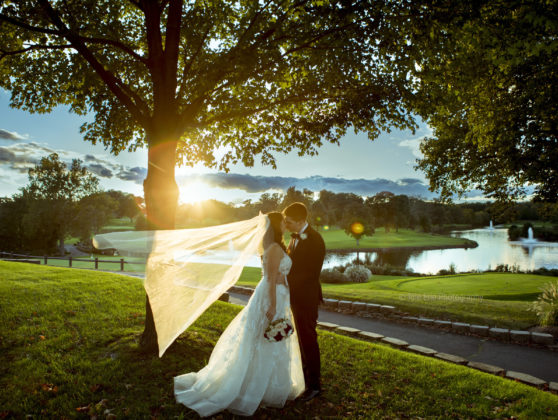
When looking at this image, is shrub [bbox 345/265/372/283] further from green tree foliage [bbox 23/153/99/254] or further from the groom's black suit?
green tree foliage [bbox 23/153/99/254]

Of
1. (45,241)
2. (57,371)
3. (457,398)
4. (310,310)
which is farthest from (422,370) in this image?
(45,241)

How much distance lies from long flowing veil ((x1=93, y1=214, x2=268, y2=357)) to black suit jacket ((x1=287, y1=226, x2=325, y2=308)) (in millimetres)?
638

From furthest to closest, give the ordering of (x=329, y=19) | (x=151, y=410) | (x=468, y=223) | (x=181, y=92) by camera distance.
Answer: (x=468, y=223) → (x=181, y=92) → (x=329, y=19) → (x=151, y=410)

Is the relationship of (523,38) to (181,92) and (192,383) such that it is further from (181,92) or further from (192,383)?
(192,383)

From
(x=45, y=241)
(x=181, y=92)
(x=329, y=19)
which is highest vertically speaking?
(x=329, y=19)

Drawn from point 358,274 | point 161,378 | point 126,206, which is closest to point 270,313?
point 161,378

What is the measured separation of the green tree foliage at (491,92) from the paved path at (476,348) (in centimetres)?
570

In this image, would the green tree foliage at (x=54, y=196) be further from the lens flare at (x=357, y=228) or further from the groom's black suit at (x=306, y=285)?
the groom's black suit at (x=306, y=285)

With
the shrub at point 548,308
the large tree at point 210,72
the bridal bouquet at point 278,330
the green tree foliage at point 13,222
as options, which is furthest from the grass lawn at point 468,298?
the green tree foliage at point 13,222

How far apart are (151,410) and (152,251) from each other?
231 centimetres

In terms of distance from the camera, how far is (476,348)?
937cm

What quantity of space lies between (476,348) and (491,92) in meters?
7.81

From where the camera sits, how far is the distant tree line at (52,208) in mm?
55625

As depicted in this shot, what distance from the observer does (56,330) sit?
25.0 ft
